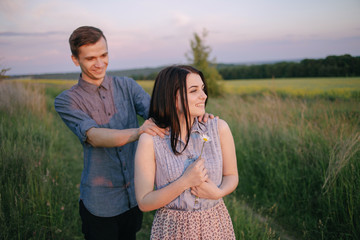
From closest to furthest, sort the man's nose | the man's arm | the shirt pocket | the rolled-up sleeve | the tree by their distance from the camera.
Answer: the man's arm
the rolled-up sleeve
the man's nose
the shirt pocket
the tree

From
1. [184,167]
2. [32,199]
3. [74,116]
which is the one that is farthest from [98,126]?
[32,199]

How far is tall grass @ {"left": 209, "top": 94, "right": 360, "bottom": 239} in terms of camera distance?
3.19m

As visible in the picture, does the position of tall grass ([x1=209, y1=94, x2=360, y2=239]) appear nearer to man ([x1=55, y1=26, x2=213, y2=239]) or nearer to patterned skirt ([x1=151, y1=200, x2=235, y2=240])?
patterned skirt ([x1=151, y1=200, x2=235, y2=240])

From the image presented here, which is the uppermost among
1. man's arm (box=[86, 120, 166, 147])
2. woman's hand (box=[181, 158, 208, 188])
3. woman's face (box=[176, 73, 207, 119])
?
woman's face (box=[176, 73, 207, 119])

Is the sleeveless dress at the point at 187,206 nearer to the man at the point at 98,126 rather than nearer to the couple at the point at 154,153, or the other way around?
the couple at the point at 154,153

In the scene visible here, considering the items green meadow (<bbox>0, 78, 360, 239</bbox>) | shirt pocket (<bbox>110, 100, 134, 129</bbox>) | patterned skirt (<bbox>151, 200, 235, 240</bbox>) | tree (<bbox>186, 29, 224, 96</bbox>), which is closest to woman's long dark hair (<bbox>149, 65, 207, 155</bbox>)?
patterned skirt (<bbox>151, 200, 235, 240</bbox>)

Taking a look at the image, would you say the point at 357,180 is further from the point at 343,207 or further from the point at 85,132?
the point at 85,132

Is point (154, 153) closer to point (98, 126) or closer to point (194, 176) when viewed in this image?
point (194, 176)

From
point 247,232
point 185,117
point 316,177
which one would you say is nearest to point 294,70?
point 316,177

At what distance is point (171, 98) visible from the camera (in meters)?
1.71

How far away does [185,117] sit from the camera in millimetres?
1699

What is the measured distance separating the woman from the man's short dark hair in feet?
2.71

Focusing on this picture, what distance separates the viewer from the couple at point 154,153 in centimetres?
161

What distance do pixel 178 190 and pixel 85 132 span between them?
1012 millimetres
